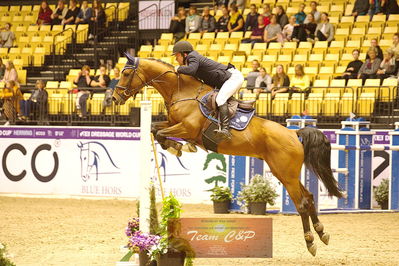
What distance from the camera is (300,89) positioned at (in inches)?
590

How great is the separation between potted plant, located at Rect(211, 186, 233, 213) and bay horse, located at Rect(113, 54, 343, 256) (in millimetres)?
4120

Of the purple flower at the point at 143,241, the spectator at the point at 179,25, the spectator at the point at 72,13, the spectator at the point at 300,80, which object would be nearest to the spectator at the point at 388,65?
the spectator at the point at 300,80

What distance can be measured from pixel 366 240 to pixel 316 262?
1.86 m

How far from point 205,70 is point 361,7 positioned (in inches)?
399

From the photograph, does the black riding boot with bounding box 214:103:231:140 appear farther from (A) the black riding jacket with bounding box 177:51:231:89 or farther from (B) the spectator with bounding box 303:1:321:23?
(B) the spectator with bounding box 303:1:321:23

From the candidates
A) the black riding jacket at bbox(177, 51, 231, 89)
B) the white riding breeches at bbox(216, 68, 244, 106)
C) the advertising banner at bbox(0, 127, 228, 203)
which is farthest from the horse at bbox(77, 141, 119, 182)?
the white riding breeches at bbox(216, 68, 244, 106)

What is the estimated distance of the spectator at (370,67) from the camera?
1524cm

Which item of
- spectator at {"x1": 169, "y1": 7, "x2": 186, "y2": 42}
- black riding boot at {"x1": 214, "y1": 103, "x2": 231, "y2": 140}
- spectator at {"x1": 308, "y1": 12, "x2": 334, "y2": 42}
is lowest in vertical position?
black riding boot at {"x1": 214, "y1": 103, "x2": 231, "y2": 140}

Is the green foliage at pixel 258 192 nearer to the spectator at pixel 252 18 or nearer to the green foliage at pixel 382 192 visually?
the green foliage at pixel 382 192

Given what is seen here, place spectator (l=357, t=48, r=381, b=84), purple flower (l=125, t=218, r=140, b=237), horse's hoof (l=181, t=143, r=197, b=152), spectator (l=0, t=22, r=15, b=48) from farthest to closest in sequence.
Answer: spectator (l=0, t=22, r=15, b=48)
spectator (l=357, t=48, r=381, b=84)
horse's hoof (l=181, t=143, r=197, b=152)
purple flower (l=125, t=218, r=140, b=237)

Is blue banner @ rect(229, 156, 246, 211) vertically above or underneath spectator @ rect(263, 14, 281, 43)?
underneath

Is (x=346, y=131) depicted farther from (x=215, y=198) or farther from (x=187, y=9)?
(x=187, y=9)

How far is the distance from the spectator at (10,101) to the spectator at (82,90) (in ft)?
4.85

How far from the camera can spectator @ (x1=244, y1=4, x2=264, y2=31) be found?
18469 mm
